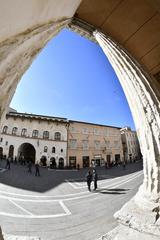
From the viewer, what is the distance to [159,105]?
3.46 ft

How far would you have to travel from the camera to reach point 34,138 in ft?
29.8

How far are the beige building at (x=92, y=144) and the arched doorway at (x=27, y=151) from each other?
7.62ft

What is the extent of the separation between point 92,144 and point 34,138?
12.2 ft

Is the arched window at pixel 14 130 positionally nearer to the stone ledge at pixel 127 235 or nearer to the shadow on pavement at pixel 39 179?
the shadow on pavement at pixel 39 179

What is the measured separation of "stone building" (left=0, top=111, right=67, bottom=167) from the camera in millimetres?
8711

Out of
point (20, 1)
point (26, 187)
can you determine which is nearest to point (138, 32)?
point (20, 1)

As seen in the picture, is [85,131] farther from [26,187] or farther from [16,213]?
[16,213]

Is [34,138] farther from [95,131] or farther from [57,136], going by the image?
[95,131]

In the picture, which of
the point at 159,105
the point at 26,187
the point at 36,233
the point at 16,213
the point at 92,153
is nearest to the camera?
the point at 159,105

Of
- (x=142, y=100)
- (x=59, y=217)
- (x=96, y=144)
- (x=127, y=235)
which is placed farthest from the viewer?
(x=96, y=144)

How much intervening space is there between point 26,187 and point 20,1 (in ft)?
11.8

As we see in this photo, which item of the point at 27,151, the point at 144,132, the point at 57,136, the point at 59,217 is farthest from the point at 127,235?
the point at 27,151

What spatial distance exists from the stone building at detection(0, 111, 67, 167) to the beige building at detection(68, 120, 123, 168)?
63cm

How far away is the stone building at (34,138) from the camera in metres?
8.71
